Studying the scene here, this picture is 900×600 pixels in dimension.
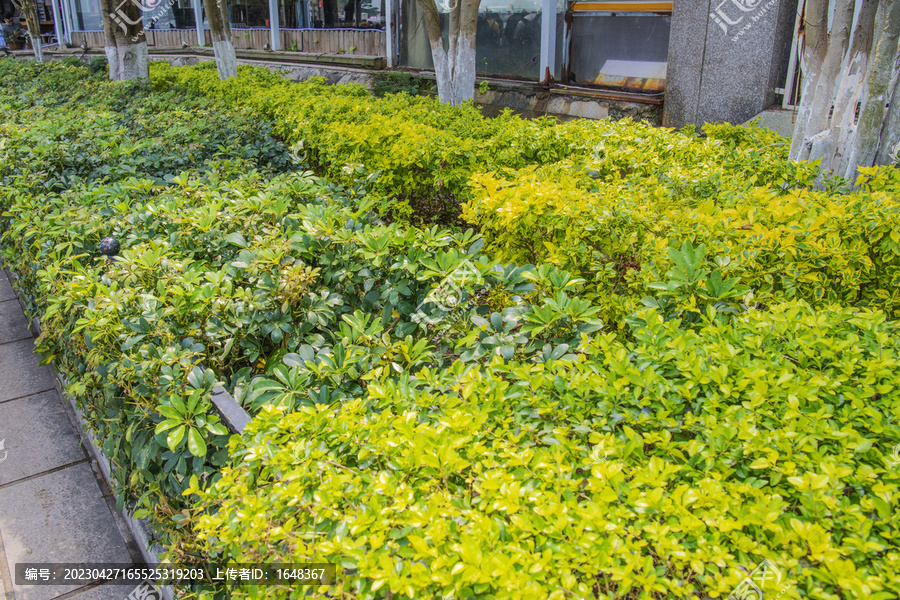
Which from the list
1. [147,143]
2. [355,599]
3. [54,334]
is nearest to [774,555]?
[355,599]

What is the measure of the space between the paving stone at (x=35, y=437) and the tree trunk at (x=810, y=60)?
229 inches

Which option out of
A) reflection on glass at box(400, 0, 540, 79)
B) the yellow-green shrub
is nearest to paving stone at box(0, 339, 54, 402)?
the yellow-green shrub

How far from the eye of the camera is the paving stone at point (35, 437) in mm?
3844

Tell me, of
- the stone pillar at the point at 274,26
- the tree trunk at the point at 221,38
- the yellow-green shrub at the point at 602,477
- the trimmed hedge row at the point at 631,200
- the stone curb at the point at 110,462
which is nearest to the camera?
the yellow-green shrub at the point at 602,477

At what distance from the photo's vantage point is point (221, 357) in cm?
279

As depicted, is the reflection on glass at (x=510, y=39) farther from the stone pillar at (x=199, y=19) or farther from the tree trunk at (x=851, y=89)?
the stone pillar at (x=199, y=19)

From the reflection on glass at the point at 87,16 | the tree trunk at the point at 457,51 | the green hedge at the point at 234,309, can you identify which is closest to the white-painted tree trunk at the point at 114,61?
the tree trunk at the point at 457,51

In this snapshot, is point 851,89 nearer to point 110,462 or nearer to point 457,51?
point 457,51

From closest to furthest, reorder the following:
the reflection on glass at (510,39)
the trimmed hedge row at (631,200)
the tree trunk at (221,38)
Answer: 1. the trimmed hedge row at (631,200)
2. the reflection on glass at (510,39)
3. the tree trunk at (221,38)

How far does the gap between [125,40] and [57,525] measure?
40.6ft

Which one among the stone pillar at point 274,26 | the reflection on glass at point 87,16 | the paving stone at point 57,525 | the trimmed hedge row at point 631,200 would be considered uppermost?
the reflection on glass at point 87,16

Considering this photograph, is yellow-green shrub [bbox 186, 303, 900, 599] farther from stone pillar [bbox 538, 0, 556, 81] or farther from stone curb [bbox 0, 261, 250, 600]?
stone pillar [bbox 538, 0, 556, 81]

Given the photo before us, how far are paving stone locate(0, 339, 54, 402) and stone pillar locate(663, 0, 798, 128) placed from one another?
8521mm

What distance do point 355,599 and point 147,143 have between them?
5624 millimetres
